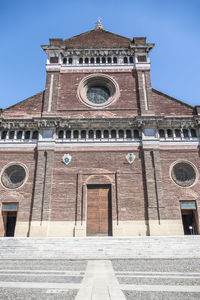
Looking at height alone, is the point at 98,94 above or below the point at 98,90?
below

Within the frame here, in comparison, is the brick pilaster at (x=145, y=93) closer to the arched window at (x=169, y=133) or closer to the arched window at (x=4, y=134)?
the arched window at (x=169, y=133)

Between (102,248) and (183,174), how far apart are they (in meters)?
10.7

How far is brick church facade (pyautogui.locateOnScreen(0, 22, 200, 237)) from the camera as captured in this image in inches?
691

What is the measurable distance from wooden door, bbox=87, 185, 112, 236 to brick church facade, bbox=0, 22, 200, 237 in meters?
0.08

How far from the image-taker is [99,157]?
19375 millimetres

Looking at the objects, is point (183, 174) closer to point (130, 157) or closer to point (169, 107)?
point (130, 157)

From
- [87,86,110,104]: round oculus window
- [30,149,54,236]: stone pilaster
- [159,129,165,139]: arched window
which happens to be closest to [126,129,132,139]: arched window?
[159,129,165,139]: arched window

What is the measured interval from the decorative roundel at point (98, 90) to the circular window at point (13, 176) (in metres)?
9.03

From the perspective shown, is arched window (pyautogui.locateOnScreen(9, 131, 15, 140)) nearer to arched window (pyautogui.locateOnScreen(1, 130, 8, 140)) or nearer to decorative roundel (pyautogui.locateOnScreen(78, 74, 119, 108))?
arched window (pyautogui.locateOnScreen(1, 130, 8, 140))

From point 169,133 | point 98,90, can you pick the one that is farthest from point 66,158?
point 169,133

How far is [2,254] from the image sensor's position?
12.1 metres

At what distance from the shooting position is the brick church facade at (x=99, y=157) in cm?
1755

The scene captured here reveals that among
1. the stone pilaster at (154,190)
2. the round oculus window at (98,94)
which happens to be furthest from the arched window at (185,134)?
the round oculus window at (98,94)

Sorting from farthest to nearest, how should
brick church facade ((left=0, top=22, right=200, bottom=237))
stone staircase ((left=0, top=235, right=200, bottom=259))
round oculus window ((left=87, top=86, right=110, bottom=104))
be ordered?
1. round oculus window ((left=87, top=86, right=110, bottom=104))
2. brick church facade ((left=0, top=22, right=200, bottom=237))
3. stone staircase ((left=0, top=235, right=200, bottom=259))
